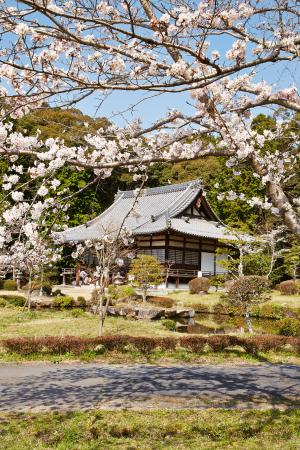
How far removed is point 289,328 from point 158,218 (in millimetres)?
15406

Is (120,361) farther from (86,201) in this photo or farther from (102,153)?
(86,201)

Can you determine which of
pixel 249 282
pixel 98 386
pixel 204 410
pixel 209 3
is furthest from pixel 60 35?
pixel 249 282

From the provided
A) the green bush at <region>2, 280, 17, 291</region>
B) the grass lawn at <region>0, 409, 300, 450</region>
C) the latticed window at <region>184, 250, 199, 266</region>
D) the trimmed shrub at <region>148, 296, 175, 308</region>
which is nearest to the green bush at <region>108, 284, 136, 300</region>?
the trimmed shrub at <region>148, 296, 175, 308</region>

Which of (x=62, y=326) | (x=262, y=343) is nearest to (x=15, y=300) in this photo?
(x=62, y=326)

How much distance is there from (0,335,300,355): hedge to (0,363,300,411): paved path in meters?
0.90

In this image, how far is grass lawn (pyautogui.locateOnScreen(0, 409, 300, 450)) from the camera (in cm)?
507

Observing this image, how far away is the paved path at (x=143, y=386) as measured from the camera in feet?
21.7

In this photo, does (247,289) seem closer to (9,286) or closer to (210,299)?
(210,299)

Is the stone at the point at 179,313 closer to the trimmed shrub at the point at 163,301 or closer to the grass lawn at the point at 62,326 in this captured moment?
the trimmed shrub at the point at 163,301

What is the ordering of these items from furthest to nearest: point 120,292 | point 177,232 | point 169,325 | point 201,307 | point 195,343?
point 177,232 → point 120,292 → point 201,307 → point 169,325 → point 195,343

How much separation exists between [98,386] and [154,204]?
26604 millimetres

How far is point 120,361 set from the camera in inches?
387

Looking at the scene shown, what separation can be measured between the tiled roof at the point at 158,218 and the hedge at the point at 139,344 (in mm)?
15503

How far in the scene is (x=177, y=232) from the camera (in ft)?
92.2
